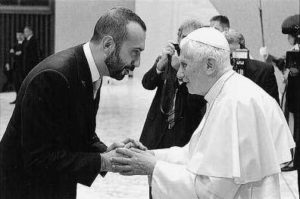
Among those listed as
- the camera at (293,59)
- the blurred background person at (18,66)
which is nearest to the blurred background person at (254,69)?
the camera at (293,59)

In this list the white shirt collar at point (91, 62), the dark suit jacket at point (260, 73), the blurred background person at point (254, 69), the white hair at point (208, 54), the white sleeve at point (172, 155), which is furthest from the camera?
the dark suit jacket at point (260, 73)

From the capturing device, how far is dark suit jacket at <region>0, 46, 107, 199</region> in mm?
2375

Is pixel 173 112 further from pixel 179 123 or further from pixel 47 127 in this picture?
pixel 47 127

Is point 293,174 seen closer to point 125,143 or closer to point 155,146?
point 155,146

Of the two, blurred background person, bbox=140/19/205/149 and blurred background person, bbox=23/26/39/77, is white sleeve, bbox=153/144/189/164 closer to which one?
blurred background person, bbox=140/19/205/149

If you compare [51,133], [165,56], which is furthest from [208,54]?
[165,56]

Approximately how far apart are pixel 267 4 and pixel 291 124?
235 inches

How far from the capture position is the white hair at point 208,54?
2471 mm

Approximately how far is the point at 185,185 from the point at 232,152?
9.3 inches

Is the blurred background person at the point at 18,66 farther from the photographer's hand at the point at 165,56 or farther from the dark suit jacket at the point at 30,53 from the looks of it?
the photographer's hand at the point at 165,56

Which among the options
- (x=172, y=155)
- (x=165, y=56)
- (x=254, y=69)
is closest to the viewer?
(x=172, y=155)

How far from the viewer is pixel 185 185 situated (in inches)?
96.8

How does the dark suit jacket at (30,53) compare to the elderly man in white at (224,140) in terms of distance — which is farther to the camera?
the dark suit jacket at (30,53)

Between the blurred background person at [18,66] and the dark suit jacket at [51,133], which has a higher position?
the dark suit jacket at [51,133]
